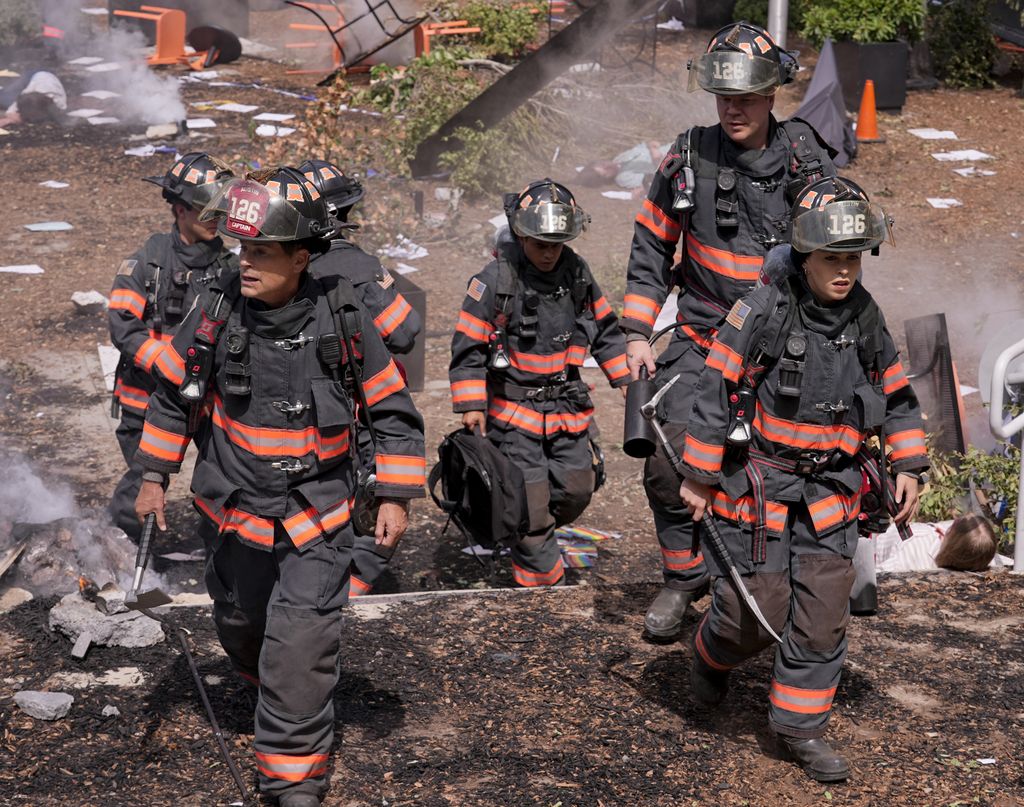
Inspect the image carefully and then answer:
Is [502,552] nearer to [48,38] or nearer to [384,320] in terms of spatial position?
[384,320]

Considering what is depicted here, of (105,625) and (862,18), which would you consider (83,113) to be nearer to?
(862,18)

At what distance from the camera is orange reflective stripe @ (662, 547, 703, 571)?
5.94 metres

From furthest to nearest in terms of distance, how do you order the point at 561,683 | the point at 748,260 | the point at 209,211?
the point at 748,260, the point at 561,683, the point at 209,211

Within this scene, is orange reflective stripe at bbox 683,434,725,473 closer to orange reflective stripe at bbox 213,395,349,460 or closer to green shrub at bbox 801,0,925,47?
orange reflective stripe at bbox 213,395,349,460

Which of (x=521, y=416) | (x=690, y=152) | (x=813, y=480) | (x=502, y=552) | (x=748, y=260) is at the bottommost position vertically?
(x=502, y=552)

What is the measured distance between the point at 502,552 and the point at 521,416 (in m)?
1.23

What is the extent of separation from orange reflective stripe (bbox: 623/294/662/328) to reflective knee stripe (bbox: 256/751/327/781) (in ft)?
7.95

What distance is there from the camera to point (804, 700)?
182 inches

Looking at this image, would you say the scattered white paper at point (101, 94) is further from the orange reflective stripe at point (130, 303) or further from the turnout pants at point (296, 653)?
the turnout pants at point (296, 653)

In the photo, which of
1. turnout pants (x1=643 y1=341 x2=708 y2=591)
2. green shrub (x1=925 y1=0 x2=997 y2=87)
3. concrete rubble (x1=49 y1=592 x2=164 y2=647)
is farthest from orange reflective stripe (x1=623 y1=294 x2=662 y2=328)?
green shrub (x1=925 y1=0 x2=997 y2=87)

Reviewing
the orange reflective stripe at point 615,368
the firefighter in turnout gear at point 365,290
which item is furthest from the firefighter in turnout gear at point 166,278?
the orange reflective stripe at point 615,368

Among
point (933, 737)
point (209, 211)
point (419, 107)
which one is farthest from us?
point (419, 107)

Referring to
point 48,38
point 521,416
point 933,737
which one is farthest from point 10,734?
point 48,38

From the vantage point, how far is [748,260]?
5699 mm
